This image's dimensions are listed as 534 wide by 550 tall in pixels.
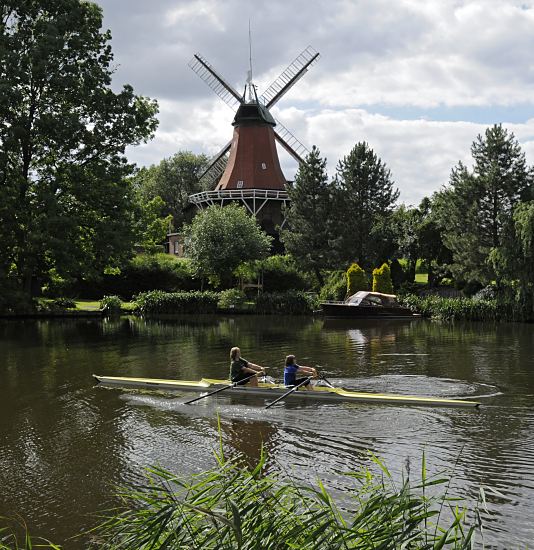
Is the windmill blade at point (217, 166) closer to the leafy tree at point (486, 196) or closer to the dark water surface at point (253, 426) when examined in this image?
the leafy tree at point (486, 196)

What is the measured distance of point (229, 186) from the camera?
5841 centimetres

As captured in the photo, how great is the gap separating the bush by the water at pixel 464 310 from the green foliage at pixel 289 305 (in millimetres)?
7345

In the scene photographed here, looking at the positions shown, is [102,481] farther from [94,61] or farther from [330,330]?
[94,61]

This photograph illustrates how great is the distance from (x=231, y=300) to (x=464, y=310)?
1492 cm

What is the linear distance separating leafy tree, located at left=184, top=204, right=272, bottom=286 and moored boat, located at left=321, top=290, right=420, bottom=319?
8.47m

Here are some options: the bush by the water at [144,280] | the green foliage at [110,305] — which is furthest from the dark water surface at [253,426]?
the bush by the water at [144,280]

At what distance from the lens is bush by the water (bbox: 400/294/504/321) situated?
36.3m

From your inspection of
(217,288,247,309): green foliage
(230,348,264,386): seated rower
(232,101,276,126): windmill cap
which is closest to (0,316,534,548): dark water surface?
(230,348,264,386): seated rower

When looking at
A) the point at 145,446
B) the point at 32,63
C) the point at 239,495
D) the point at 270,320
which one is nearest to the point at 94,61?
the point at 32,63

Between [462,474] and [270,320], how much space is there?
28187 millimetres

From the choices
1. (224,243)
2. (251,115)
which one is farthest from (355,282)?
(251,115)

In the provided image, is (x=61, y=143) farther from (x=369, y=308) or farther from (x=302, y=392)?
(x=302, y=392)

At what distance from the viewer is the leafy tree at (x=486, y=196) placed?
3956cm

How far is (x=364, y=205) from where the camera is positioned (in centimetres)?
4994
